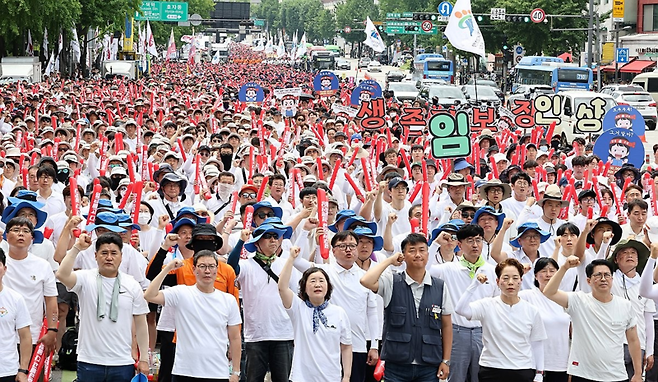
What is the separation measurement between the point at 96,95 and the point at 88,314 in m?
24.4

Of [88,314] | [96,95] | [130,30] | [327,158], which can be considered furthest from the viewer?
[130,30]

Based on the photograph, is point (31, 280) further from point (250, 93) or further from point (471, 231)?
point (250, 93)

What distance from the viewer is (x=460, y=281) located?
7.71 metres

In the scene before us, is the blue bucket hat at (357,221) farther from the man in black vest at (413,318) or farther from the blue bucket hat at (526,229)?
the blue bucket hat at (526,229)

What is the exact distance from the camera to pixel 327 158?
13.3 meters

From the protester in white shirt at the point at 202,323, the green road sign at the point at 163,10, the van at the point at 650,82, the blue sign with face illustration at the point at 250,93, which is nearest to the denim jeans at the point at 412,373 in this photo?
the protester in white shirt at the point at 202,323

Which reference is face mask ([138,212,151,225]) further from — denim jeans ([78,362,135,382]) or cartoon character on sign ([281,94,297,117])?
cartoon character on sign ([281,94,297,117])

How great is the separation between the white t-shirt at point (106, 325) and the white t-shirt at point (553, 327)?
244 cm

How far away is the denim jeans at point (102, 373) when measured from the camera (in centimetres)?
695

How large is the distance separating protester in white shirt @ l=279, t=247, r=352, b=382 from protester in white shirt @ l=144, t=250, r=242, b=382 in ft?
1.26

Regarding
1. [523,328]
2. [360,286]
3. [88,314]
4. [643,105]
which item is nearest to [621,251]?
[523,328]

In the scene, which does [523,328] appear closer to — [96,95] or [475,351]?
[475,351]

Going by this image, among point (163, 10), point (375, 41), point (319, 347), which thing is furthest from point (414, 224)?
point (163, 10)

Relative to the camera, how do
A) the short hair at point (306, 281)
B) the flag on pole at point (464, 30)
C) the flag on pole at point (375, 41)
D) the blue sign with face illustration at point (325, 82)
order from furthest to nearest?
the flag on pole at point (375, 41), the blue sign with face illustration at point (325, 82), the flag on pole at point (464, 30), the short hair at point (306, 281)
